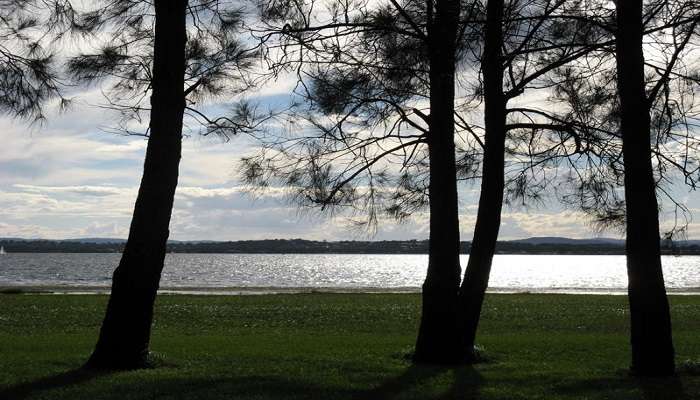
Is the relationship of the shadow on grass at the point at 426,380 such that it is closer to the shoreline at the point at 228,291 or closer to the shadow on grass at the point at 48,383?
the shadow on grass at the point at 48,383

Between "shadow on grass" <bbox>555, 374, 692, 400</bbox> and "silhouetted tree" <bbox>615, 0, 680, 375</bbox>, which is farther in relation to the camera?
"silhouetted tree" <bbox>615, 0, 680, 375</bbox>

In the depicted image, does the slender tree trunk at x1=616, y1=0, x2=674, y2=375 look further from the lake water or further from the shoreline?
the shoreline

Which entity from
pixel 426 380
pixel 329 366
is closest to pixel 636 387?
pixel 426 380

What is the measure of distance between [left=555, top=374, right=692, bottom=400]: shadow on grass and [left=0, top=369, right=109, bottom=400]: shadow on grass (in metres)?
4.55

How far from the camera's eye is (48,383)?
24.9 feet

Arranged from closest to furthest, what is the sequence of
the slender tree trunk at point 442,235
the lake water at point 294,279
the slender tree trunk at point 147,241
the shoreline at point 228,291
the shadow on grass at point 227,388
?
1. the shadow on grass at point 227,388
2. the slender tree trunk at point 147,241
3. the slender tree trunk at point 442,235
4. the shoreline at point 228,291
5. the lake water at point 294,279

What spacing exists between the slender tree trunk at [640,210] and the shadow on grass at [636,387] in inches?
12.2

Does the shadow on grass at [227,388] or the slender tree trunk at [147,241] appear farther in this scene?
the slender tree trunk at [147,241]

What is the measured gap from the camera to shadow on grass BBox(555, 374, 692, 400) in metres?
7.17

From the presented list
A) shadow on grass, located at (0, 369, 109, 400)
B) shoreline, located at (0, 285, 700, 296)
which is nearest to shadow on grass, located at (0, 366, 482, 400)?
shadow on grass, located at (0, 369, 109, 400)

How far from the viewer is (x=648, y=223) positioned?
805 centimetres

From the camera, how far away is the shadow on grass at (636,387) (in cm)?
717

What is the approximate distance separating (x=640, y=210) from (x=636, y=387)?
5.72 feet

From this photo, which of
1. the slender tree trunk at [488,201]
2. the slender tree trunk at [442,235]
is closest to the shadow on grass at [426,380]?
the slender tree trunk at [442,235]
